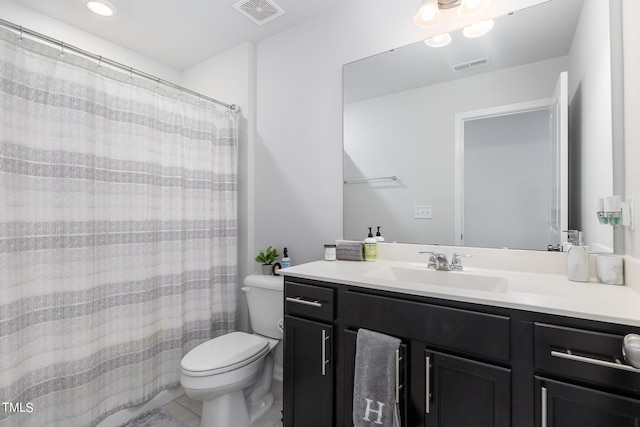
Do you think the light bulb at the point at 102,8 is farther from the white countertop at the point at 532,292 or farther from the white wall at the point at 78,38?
the white countertop at the point at 532,292

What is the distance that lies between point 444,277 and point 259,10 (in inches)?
77.7

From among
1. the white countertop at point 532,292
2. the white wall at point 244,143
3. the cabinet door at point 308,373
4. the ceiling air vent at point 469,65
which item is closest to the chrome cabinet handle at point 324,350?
the cabinet door at point 308,373

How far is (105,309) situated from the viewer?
1608 millimetres

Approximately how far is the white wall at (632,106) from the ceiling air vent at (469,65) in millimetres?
496

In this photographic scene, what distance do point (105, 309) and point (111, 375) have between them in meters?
0.36

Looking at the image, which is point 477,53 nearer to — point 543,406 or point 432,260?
point 432,260

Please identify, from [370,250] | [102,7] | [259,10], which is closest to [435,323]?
[370,250]

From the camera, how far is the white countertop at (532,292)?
2.74ft

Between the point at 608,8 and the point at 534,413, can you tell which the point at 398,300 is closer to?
the point at 534,413

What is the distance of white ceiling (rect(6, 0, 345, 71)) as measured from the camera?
191 centimetres

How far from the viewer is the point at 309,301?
1.36 meters

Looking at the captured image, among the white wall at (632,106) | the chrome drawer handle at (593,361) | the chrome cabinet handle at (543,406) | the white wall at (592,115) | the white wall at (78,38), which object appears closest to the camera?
the chrome drawer handle at (593,361)

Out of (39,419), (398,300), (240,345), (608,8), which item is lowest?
(39,419)

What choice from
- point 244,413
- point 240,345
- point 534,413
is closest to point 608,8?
point 534,413
